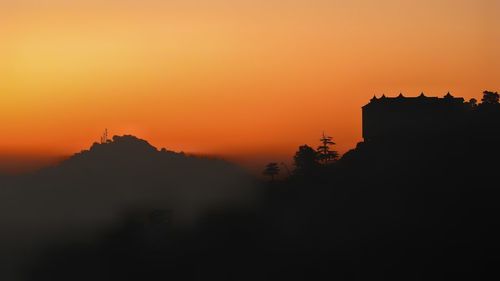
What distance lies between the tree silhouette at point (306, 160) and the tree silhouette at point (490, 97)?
44.6m

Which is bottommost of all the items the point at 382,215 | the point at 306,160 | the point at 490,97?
the point at 382,215

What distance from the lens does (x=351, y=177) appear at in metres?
176

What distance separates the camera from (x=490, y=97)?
639ft

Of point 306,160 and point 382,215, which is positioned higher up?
A: point 306,160

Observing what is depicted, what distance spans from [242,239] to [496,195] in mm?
58250

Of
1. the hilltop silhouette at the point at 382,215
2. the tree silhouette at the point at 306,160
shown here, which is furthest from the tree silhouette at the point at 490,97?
the tree silhouette at the point at 306,160

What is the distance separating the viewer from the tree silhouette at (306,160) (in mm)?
190250

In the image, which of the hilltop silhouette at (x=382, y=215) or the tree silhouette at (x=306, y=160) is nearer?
the hilltop silhouette at (x=382, y=215)

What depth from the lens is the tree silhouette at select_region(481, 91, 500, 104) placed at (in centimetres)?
19412

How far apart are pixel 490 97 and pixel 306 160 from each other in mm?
49083

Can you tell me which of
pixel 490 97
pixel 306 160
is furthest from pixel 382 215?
pixel 490 97

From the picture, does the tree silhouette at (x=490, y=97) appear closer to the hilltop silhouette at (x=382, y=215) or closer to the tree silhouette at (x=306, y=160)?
the hilltop silhouette at (x=382, y=215)

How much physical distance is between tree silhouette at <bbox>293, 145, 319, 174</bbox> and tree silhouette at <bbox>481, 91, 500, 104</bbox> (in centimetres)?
4457

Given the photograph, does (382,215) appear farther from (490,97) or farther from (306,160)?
(490,97)
